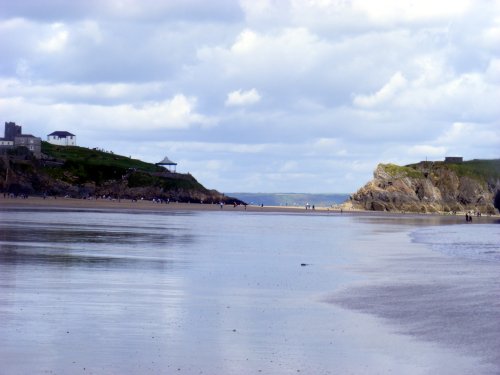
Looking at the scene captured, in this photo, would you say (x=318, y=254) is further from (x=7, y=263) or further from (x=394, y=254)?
(x=7, y=263)

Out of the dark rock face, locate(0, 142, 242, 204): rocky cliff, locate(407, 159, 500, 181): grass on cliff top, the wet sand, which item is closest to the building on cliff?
locate(0, 142, 242, 204): rocky cliff

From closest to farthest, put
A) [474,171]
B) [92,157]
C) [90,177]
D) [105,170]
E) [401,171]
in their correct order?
[90,177] < [105,170] < [401,171] < [92,157] < [474,171]

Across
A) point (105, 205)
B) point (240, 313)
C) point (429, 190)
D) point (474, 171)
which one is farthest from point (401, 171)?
point (240, 313)

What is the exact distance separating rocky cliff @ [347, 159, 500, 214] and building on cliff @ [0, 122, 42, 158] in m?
66.4

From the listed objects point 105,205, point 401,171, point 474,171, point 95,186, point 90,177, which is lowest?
point 105,205

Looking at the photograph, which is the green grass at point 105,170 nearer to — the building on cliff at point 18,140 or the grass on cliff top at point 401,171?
the building on cliff at point 18,140

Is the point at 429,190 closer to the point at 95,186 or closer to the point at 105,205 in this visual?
the point at 95,186

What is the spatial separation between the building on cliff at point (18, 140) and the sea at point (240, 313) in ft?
464

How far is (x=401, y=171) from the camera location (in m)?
177

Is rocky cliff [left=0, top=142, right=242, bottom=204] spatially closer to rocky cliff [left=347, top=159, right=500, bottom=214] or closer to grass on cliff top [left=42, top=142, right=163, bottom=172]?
grass on cliff top [left=42, top=142, right=163, bottom=172]

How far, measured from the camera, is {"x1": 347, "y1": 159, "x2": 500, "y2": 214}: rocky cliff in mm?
165500

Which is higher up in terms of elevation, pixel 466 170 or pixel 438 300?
pixel 466 170

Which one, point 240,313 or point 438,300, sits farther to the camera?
point 438,300

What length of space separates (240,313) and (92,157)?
171 meters
